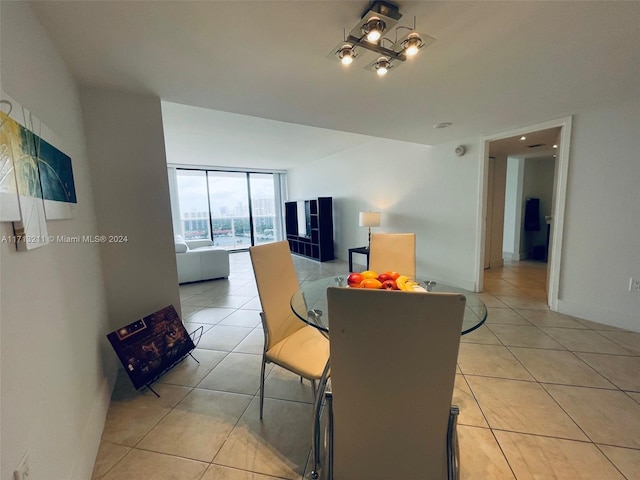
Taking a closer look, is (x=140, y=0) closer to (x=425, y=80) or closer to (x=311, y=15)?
(x=311, y=15)

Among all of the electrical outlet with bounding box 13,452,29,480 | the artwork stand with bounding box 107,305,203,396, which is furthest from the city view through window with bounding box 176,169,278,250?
the electrical outlet with bounding box 13,452,29,480

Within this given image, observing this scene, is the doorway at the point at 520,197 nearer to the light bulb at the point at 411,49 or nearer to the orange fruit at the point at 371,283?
the light bulb at the point at 411,49

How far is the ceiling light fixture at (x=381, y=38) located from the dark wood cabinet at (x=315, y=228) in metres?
4.43

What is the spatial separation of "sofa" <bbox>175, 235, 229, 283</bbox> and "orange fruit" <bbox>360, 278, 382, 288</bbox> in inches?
144

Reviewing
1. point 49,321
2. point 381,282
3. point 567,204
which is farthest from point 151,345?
point 567,204

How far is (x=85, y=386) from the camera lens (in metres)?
1.38

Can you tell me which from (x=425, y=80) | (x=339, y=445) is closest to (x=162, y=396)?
(x=339, y=445)

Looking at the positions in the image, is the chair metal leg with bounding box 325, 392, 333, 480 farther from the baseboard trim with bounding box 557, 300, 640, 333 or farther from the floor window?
the floor window

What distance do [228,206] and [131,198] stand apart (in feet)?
19.9

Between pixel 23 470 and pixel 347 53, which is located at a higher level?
pixel 347 53

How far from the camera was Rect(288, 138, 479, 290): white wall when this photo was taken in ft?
11.9

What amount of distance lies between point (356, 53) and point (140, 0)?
1.05m

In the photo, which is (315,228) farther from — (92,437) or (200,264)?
(92,437)

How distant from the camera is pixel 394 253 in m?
2.40
